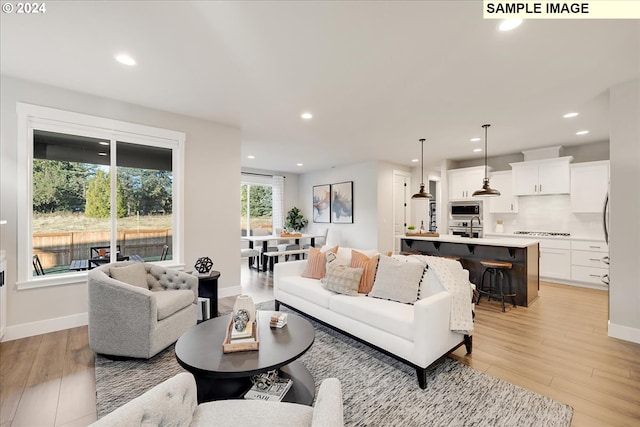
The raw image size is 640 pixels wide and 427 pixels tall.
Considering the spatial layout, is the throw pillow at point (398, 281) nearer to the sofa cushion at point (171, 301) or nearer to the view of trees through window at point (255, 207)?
the sofa cushion at point (171, 301)

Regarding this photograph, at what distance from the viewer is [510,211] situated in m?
6.16

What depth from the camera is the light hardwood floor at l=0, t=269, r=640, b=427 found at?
189 centimetres

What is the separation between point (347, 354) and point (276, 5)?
287 centimetres

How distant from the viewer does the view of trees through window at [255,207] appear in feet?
28.0

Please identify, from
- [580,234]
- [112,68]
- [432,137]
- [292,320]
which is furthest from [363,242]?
[112,68]

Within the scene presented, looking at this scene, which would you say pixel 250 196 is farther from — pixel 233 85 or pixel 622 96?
pixel 622 96

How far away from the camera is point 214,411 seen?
1144 millimetres

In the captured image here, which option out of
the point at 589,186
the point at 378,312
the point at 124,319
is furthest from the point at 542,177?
the point at 124,319

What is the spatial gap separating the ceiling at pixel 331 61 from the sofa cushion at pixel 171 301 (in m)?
2.24

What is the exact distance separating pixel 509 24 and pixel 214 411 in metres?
3.01

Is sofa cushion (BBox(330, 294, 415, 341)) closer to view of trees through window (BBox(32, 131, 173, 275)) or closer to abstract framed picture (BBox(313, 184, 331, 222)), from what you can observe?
view of trees through window (BBox(32, 131, 173, 275))

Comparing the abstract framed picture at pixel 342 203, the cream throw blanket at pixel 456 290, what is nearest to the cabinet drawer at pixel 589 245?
the cream throw blanket at pixel 456 290

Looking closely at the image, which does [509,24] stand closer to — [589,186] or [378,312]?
[378,312]

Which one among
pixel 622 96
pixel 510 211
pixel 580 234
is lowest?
pixel 580 234
